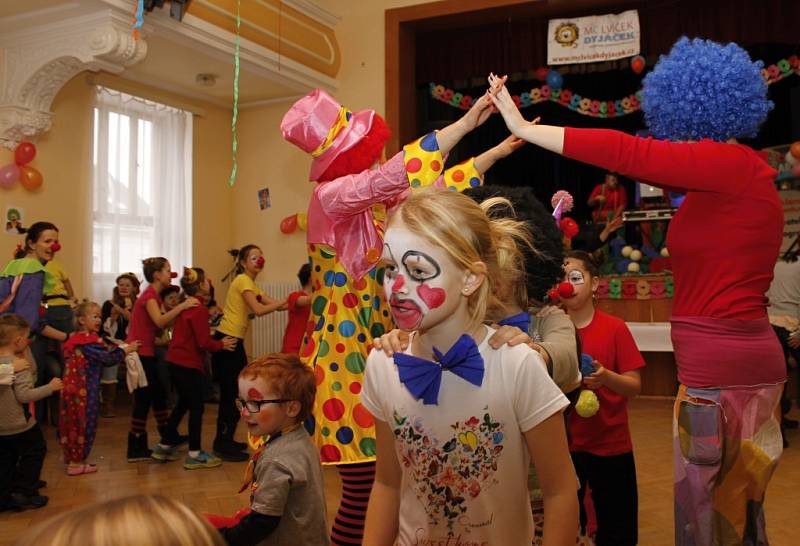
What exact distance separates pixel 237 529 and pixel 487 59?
601cm

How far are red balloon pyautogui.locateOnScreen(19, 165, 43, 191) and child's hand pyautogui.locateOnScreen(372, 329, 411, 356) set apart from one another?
17.2 ft

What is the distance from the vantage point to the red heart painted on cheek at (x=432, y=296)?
125 cm

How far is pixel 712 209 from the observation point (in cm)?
169

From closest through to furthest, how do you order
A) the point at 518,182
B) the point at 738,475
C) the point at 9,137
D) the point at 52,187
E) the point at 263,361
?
the point at 738,475 < the point at 263,361 < the point at 9,137 < the point at 52,187 < the point at 518,182

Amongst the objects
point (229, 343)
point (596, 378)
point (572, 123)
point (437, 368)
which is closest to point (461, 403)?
point (437, 368)

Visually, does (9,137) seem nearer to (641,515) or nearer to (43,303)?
(43,303)

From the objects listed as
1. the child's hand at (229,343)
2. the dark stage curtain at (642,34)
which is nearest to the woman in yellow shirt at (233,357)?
the child's hand at (229,343)

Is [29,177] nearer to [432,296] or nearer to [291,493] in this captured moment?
[291,493]

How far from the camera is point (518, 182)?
9.80 metres

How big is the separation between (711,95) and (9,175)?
536cm

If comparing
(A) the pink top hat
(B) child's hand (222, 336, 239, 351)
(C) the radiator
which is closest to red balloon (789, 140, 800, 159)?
(C) the radiator

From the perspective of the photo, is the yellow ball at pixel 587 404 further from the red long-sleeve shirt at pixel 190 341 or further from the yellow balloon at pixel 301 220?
the yellow balloon at pixel 301 220

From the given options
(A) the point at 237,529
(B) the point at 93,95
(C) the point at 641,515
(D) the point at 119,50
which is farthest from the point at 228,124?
(A) the point at 237,529

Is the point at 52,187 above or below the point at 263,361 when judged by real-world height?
above
